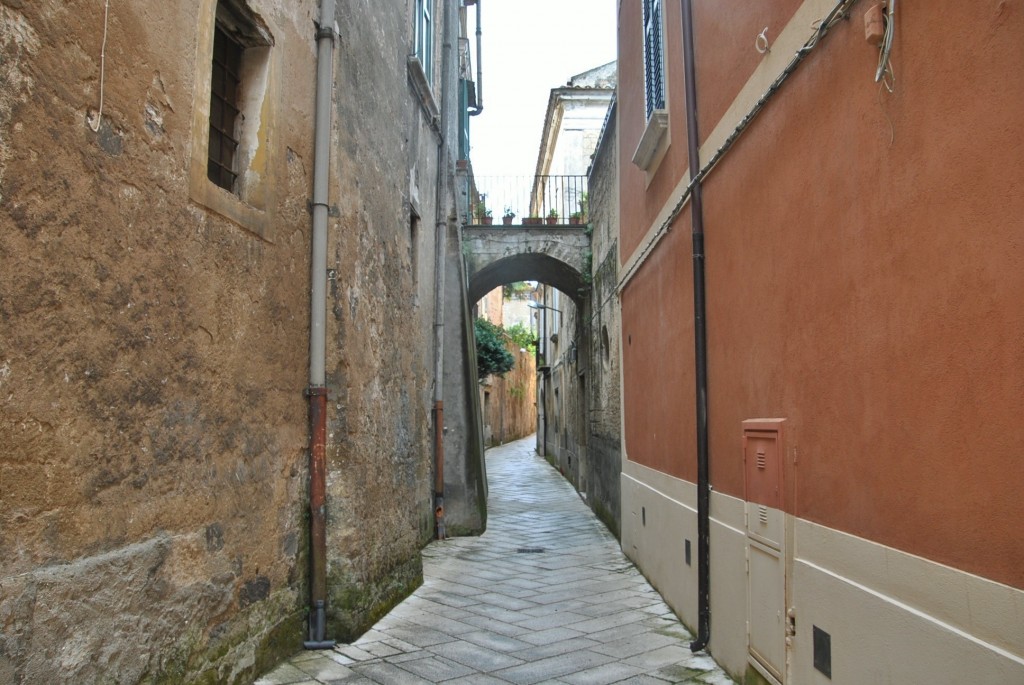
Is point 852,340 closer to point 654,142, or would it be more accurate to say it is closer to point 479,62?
point 654,142

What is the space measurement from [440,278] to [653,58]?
3927mm

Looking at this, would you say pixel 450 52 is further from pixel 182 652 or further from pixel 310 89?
pixel 182 652

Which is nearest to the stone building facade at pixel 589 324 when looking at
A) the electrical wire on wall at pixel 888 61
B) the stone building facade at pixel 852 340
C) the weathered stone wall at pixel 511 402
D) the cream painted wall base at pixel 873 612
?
the weathered stone wall at pixel 511 402

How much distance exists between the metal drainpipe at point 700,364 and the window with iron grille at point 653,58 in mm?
910

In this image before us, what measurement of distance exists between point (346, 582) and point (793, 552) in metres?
2.67

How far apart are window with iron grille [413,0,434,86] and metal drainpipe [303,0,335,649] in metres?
3.31

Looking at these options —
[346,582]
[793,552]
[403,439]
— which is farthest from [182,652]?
[403,439]

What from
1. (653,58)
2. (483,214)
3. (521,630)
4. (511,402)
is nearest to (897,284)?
(521,630)

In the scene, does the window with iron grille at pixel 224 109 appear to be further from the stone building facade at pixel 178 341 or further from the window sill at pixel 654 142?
the window sill at pixel 654 142

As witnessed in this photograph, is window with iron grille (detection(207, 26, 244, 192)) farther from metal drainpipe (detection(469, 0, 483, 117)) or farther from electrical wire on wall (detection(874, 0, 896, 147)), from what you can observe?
metal drainpipe (detection(469, 0, 483, 117))

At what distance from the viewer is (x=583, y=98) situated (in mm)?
18938

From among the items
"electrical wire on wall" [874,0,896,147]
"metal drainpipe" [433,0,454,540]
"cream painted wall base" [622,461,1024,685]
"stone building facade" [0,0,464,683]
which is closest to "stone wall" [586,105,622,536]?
"metal drainpipe" [433,0,454,540]

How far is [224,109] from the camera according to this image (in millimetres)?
4004

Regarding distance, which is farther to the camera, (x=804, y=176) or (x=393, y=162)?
(x=393, y=162)
